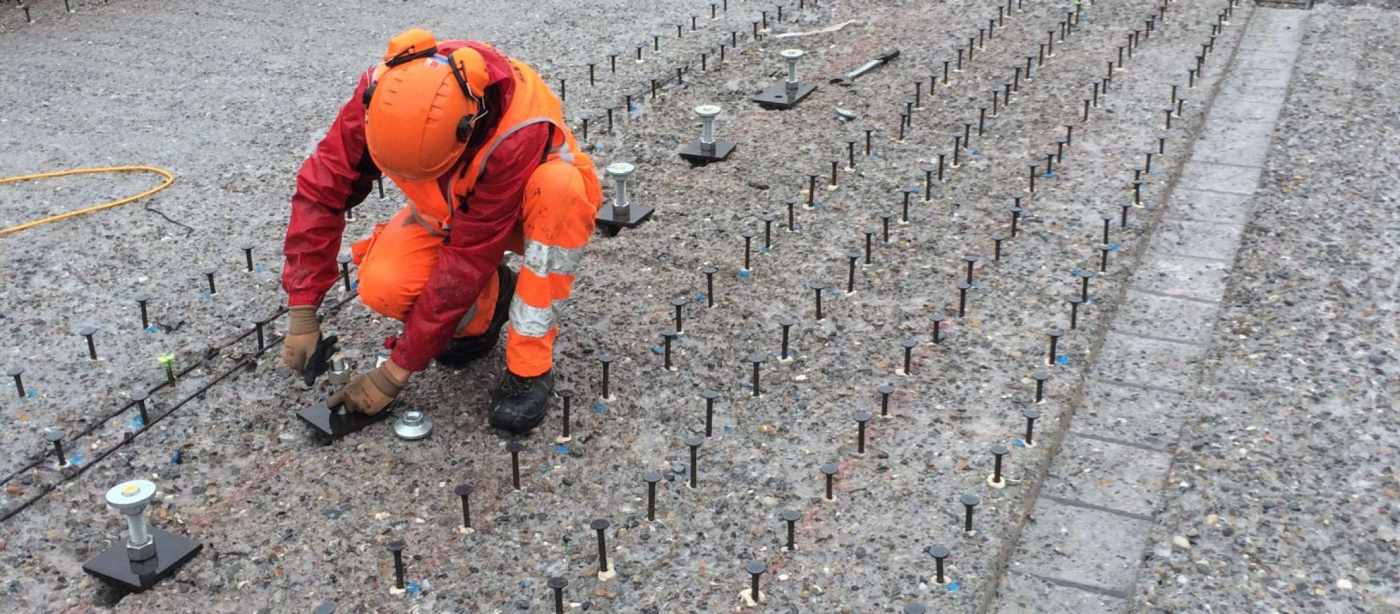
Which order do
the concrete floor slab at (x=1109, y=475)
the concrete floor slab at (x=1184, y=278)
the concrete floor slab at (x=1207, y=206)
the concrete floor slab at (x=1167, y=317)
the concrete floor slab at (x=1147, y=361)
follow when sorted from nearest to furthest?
the concrete floor slab at (x=1109, y=475), the concrete floor slab at (x=1147, y=361), the concrete floor slab at (x=1167, y=317), the concrete floor slab at (x=1184, y=278), the concrete floor slab at (x=1207, y=206)

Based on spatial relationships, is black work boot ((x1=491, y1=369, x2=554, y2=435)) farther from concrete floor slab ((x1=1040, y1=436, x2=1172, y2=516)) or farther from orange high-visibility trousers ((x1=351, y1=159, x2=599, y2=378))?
concrete floor slab ((x1=1040, y1=436, x2=1172, y2=516))

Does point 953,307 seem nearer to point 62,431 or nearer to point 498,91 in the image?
point 498,91

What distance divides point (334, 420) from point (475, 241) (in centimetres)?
84

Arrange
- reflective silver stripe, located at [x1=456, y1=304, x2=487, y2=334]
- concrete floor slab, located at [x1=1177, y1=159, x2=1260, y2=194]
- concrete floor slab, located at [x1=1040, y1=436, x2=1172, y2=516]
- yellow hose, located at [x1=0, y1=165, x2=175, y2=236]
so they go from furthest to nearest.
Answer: concrete floor slab, located at [x1=1177, y1=159, x2=1260, y2=194] < yellow hose, located at [x1=0, y1=165, x2=175, y2=236] < reflective silver stripe, located at [x1=456, y1=304, x2=487, y2=334] < concrete floor slab, located at [x1=1040, y1=436, x2=1172, y2=516]

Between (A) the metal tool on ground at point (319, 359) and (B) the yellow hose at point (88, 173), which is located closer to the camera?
(A) the metal tool on ground at point (319, 359)

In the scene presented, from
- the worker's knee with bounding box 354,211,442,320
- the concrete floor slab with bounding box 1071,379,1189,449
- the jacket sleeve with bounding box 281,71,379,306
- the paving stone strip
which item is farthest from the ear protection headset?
the concrete floor slab with bounding box 1071,379,1189,449

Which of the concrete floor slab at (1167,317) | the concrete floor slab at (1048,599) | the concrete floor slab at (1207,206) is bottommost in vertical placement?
the concrete floor slab at (1048,599)

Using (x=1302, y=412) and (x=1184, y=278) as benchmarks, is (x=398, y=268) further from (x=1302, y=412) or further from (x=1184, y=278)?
(x=1184, y=278)

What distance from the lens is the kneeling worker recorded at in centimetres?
421

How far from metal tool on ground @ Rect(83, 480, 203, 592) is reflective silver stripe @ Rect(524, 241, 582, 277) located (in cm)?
135

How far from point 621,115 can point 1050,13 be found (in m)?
3.32

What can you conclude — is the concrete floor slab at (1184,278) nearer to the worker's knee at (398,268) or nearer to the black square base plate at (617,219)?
the black square base plate at (617,219)

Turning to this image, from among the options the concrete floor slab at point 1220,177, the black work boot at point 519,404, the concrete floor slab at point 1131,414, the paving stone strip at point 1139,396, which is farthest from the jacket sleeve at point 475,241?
the concrete floor slab at point 1220,177

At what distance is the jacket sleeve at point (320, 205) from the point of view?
459 centimetres
